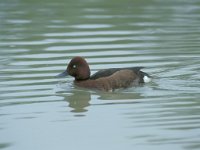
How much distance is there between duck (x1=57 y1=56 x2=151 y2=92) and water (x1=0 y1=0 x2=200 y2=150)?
16cm

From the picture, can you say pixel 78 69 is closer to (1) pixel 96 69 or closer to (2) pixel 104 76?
(2) pixel 104 76

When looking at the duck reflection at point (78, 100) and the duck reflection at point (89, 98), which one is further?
the duck reflection at point (89, 98)

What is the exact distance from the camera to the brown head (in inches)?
506

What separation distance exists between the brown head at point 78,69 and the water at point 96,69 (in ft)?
0.73

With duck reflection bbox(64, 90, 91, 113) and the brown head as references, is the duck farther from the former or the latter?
duck reflection bbox(64, 90, 91, 113)

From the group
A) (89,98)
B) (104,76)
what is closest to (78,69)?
(104,76)

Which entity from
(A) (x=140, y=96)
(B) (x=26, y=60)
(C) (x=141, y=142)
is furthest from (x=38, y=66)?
(C) (x=141, y=142)

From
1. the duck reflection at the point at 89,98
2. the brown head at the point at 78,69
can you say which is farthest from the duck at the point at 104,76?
the duck reflection at the point at 89,98

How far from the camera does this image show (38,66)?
1393 centimetres

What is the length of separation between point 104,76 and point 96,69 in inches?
42.7

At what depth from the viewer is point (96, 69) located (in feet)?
45.4

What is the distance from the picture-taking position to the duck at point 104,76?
12688 mm

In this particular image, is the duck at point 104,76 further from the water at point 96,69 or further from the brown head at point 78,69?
the water at point 96,69

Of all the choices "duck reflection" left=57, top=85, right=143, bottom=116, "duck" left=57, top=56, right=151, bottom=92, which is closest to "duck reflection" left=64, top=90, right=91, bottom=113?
"duck reflection" left=57, top=85, right=143, bottom=116
